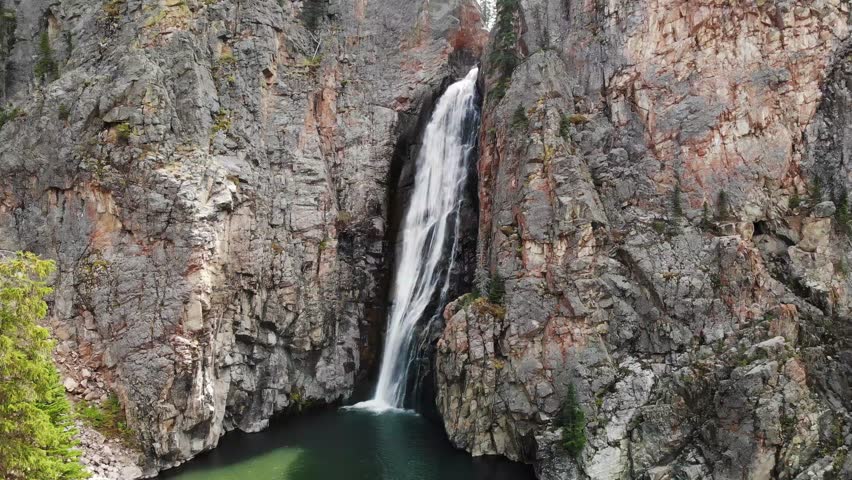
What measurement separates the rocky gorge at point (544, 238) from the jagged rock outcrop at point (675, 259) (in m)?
0.10

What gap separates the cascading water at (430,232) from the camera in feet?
113

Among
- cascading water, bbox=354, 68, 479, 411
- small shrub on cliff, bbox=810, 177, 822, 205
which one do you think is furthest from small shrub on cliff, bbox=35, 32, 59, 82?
small shrub on cliff, bbox=810, 177, 822, 205

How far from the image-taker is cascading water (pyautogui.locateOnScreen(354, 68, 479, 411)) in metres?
34.6

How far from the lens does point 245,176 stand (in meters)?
30.4

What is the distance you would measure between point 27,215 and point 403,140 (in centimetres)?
2235

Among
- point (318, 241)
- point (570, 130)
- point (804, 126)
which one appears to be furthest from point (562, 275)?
point (318, 241)

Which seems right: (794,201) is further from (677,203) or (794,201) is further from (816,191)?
(677,203)

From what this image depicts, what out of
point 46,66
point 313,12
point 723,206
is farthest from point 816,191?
point 46,66

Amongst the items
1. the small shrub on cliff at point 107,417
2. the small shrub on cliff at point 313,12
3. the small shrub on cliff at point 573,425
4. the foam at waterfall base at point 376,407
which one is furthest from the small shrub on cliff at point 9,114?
the small shrub on cliff at point 573,425

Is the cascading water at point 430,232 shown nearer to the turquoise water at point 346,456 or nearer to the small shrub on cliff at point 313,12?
the turquoise water at point 346,456

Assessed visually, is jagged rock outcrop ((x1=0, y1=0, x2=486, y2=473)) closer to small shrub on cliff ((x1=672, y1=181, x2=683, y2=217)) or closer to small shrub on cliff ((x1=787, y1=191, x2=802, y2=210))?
small shrub on cliff ((x1=672, y1=181, x2=683, y2=217))

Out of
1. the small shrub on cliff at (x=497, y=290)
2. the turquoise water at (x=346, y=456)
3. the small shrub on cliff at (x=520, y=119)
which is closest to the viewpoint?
the turquoise water at (x=346, y=456)

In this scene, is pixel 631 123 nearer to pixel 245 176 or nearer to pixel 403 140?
pixel 403 140

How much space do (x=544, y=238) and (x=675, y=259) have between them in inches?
229
